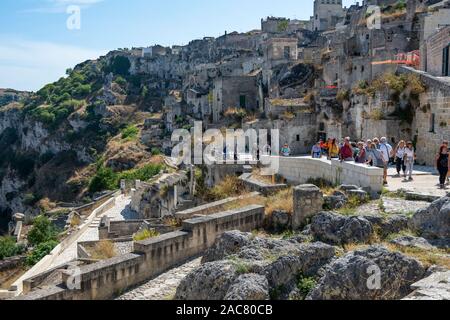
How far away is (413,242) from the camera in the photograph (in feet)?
26.6

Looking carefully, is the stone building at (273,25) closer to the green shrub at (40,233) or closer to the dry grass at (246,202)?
the green shrub at (40,233)

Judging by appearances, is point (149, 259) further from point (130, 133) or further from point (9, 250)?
point (130, 133)

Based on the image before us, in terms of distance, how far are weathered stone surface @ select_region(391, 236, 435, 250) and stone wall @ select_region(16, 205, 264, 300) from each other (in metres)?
3.71

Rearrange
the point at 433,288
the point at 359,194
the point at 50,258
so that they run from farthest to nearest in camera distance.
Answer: the point at 50,258 → the point at 359,194 → the point at 433,288

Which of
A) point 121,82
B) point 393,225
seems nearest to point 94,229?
point 393,225

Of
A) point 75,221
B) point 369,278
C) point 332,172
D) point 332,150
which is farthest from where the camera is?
point 75,221

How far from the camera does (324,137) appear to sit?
23.0 metres

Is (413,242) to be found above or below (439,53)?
below

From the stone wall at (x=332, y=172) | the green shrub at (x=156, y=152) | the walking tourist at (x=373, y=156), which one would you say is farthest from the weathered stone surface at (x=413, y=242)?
the green shrub at (x=156, y=152)

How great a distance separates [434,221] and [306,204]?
2648mm

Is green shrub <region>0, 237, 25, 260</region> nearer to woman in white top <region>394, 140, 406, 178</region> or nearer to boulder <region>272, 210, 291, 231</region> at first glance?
boulder <region>272, 210, 291, 231</region>
